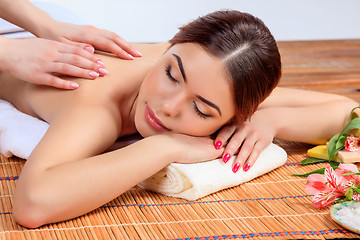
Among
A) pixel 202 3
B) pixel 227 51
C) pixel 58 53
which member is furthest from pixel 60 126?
pixel 202 3

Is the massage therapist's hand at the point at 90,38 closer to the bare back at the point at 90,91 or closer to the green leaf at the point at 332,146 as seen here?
the bare back at the point at 90,91

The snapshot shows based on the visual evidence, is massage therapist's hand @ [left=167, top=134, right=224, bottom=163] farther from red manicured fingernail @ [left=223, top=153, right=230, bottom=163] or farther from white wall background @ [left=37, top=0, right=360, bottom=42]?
white wall background @ [left=37, top=0, right=360, bottom=42]

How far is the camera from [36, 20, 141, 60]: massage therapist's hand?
2.08 meters

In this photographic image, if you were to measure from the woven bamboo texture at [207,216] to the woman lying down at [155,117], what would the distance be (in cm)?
5

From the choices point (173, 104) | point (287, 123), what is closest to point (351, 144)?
point (287, 123)

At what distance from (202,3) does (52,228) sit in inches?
169

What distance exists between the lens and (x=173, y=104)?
5.82 ft

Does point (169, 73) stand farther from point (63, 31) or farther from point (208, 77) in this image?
point (63, 31)

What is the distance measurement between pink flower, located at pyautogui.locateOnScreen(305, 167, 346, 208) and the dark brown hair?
276 millimetres

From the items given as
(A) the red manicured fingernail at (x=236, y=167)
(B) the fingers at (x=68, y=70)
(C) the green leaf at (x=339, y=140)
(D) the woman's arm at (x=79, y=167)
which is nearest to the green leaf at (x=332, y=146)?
(C) the green leaf at (x=339, y=140)

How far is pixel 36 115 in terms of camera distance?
2.12m

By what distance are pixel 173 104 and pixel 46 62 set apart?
445 mm

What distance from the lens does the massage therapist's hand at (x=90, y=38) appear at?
208cm

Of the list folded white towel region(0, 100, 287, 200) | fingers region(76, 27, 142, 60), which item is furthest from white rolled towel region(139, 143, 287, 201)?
fingers region(76, 27, 142, 60)
